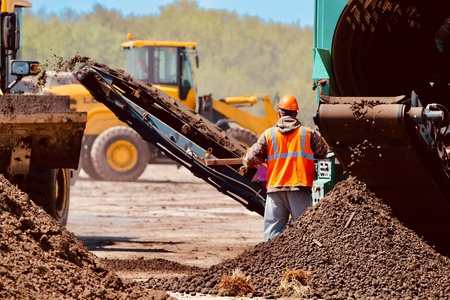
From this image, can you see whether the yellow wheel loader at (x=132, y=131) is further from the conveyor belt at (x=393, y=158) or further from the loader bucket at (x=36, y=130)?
the conveyor belt at (x=393, y=158)

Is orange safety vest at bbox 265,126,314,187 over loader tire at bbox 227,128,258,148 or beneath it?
over

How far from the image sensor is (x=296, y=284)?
8.02 m

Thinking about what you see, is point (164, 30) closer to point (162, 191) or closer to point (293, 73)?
point (293, 73)

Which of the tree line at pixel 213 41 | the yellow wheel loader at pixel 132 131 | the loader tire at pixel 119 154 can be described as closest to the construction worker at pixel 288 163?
the yellow wheel loader at pixel 132 131

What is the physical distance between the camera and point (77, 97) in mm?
23500

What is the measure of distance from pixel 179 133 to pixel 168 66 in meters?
Result: 13.6

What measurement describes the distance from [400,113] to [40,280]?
3100 mm

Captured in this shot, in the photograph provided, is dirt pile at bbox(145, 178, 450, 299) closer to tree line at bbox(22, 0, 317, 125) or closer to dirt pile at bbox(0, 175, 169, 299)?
dirt pile at bbox(0, 175, 169, 299)

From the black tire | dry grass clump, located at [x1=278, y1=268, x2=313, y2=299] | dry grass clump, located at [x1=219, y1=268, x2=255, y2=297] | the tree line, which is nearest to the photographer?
dry grass clump, located at [x1=278, y1=268, x2=313, y2=299]

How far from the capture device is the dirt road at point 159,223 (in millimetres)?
11641

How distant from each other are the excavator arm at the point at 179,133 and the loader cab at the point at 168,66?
42.4 feet

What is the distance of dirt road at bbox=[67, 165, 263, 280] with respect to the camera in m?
11.6

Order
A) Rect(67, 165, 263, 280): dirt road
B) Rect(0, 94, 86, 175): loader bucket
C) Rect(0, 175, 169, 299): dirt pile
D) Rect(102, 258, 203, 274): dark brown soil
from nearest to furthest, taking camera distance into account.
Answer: Rect(0, 175, 169, 299): dirt pile → Rect(102, 258, 203, 274): dark brown soil → Rect(0, 94, 86, 175): loader bucket → Rect(67, 165, 263, 280): dirt road

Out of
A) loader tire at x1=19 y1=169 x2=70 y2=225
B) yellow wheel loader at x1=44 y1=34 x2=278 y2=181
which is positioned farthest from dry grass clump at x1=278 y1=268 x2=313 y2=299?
yellow wheel loader at x1=44 y1=34 x2=278 y2=181
